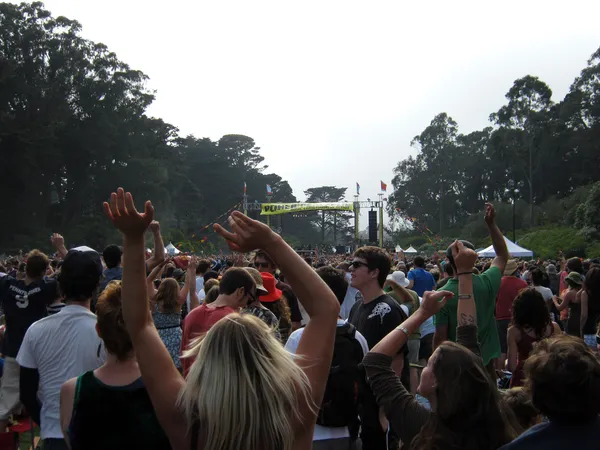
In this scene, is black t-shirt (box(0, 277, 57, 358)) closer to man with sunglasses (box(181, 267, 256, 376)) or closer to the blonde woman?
man with sunglasses (box(181, 267, 256, 376))

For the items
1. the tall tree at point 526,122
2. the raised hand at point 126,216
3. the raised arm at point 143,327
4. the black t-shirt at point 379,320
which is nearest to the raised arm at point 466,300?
the black t-shirt at point 379,320

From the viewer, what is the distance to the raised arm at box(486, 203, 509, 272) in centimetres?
400

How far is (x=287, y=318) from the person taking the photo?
6312 mm

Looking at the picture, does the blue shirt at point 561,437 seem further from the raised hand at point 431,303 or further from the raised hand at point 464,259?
the raised hand at point 464,259

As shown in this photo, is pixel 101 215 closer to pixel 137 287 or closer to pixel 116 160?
pixel 116 160

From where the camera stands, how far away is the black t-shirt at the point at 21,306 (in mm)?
5320

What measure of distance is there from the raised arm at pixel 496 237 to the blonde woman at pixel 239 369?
2038mm

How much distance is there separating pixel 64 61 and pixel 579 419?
50571 millimetres

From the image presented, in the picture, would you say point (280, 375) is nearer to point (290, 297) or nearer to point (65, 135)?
point (290, 297)

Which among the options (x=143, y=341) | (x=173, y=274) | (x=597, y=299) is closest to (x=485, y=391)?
(x=143, y=341)

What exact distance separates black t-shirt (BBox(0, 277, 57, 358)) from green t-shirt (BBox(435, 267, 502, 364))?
3.21m

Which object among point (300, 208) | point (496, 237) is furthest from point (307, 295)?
point (300, 208)

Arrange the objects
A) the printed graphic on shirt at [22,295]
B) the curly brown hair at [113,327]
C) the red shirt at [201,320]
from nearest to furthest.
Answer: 1. the curly brown hair at [113,327]
2. the red shirt at [201,320]
3. the printed graphic on shirt at [22,295]

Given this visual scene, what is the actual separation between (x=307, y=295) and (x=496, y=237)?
2.44 m
